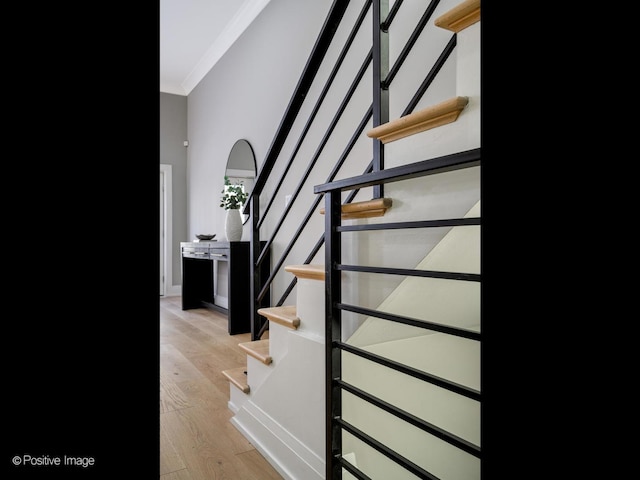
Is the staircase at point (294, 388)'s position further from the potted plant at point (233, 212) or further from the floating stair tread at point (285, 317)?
the potted plant at point (233, 212)

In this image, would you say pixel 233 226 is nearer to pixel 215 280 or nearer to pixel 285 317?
pixel 215 280

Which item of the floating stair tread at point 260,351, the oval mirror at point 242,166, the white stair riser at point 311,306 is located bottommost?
the floating stair tread at point 260,351

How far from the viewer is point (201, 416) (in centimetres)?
204

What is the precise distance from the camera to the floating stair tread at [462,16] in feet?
3.39

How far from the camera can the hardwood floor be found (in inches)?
62.7

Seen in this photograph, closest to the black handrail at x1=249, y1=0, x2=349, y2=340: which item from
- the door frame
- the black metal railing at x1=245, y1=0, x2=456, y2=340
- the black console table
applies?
the black metal railing at x1=245, y1=0, x2=456, y2=340

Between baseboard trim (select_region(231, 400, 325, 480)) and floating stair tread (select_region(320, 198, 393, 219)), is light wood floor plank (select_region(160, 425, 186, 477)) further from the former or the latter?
floating stair tread (select_region(320, 198, 393, 219))

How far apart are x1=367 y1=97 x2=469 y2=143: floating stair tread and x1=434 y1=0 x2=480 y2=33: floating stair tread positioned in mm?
200

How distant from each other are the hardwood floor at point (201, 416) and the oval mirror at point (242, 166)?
64.5 inches

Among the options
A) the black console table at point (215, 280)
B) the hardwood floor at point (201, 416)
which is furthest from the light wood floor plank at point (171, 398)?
the black console table at point (215, 280)

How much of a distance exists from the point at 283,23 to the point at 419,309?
11.1 ft

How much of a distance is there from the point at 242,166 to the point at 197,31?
1.64 metres

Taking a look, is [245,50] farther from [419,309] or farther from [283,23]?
[419,309]
